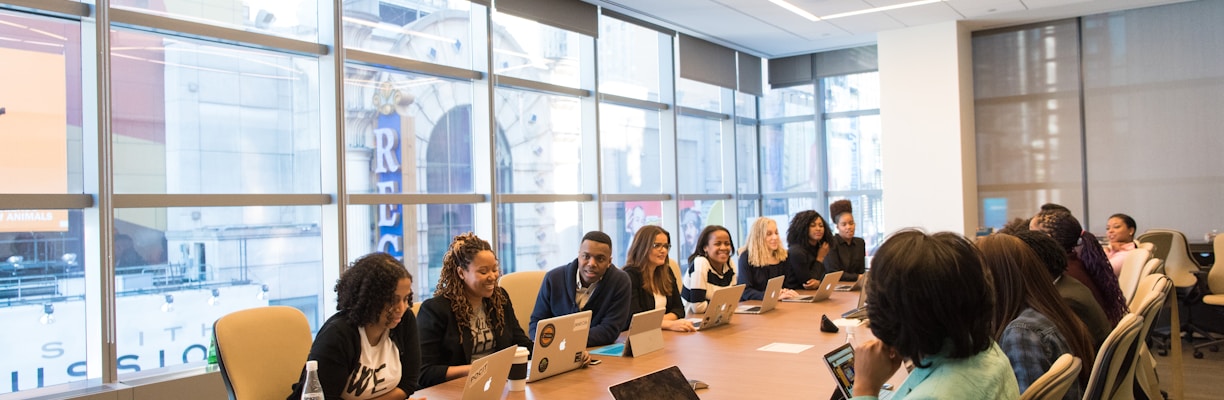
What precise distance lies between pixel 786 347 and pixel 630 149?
4991mm

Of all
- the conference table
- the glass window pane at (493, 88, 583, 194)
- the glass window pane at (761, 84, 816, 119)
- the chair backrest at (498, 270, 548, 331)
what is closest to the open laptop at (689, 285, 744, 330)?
the conference table

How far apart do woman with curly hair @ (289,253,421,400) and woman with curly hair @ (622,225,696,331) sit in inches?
74.5

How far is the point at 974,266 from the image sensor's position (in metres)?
1.41

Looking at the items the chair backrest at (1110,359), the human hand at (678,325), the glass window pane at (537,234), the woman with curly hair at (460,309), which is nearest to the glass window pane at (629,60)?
the glass window pane at (537,234)

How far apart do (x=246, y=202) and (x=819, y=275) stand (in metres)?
3.84

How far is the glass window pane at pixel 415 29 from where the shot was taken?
5793 mm

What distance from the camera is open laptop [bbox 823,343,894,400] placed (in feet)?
7.77

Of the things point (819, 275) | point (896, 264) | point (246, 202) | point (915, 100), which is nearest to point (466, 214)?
point (246, 202)

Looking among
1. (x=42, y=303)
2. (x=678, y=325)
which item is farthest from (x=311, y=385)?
Result: (x=42, y=303)

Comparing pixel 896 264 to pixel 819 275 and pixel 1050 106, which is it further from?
pixel 1050 106

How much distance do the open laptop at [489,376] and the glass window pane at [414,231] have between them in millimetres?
3306

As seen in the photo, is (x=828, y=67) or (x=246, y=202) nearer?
(x=246, y=202)

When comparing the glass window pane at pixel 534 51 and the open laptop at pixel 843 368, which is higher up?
the glass window pane at pixel 534 51

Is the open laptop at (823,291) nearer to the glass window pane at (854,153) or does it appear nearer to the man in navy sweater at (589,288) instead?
the man in navy sweater at (589,288)
